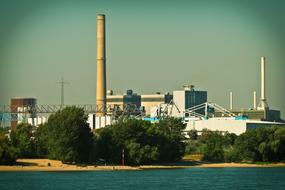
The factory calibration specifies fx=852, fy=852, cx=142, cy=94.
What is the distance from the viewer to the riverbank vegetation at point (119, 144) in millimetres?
91188

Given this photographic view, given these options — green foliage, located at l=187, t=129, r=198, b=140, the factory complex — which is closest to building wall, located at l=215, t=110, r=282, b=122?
the factory complex

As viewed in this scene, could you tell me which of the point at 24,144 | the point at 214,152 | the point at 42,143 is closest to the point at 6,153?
the point at 24,144

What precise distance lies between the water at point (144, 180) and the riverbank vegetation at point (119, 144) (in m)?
5.35

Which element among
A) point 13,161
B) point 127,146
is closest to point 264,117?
point 127,146

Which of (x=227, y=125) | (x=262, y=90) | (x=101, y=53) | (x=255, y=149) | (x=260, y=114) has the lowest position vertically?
(x=255, y=149)

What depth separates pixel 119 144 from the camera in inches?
3809

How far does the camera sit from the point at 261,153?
106 meters

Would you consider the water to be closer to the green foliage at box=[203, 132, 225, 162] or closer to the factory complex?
the green foliage at box=[203, 132, 225, 162]

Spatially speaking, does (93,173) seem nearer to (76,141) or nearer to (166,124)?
(76,141)

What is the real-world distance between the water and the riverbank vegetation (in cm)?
535

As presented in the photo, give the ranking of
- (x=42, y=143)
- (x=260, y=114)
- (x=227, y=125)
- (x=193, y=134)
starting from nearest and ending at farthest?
(x=42, y=143) < (x=193, y=134) < (x=227, y=125) < (x=260, y=114)

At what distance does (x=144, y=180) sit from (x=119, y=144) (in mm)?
21155

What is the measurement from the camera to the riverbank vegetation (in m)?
91.2

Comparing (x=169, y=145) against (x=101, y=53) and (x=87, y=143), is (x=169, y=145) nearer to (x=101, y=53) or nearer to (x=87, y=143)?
(x=87, y=143)
